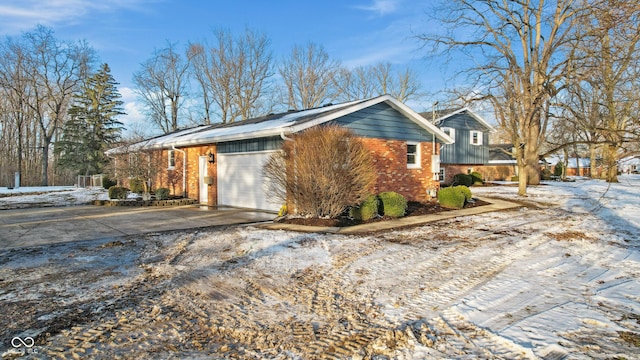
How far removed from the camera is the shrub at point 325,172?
9.60 metres

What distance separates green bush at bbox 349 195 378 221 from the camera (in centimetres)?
1036

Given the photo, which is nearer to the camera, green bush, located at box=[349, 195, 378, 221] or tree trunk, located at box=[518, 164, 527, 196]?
green bush, located at box=[349, 195, 378, 221]

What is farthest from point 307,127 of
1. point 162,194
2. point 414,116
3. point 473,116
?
point 473,116

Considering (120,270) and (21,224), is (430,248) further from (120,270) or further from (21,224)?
(21,224)

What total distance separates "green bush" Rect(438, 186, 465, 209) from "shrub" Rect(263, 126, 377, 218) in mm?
4397

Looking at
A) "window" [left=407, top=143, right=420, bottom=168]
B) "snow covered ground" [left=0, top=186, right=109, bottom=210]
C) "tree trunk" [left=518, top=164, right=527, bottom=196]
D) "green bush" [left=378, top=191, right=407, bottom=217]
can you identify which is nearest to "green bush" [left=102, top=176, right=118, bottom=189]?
"snow covered ground" [left=0, top=186, right=109, bottom=210]

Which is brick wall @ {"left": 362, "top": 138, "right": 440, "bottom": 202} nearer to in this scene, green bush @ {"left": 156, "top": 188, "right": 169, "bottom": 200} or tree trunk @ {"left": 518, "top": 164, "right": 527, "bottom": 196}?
tree trunk @ {"left": 518, "top": 164, "right": 527, "bottom": 196}

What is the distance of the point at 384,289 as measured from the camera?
15.6 feet

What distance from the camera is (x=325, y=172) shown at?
959 centimetres

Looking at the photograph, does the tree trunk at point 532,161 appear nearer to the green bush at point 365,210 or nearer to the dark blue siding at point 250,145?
the green bush at point 365,210

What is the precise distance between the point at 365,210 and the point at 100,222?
24.3ft

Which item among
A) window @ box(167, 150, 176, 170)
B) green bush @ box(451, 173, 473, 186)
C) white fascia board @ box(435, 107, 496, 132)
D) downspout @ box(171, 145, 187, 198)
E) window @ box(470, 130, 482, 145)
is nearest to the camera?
downspout @ box(171, 145, 187, 198)

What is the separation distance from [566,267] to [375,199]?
551 cm

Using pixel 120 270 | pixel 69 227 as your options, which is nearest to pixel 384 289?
pixel 120 270
